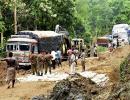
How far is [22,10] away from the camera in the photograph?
5550 cm

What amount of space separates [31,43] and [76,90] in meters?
22.2

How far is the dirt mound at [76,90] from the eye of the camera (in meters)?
17.2

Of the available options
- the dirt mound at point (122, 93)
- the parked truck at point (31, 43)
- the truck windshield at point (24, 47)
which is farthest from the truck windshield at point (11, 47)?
the dirt mound at point (122, 93)

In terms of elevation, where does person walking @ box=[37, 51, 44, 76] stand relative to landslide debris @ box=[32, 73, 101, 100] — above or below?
below

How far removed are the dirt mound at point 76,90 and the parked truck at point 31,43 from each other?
1932cm

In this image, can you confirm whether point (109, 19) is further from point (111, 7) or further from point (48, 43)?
point (48, 43)

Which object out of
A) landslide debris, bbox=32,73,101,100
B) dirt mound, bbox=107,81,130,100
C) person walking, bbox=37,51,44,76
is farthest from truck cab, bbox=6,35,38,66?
dirt mound, bbox=107,81,130,100

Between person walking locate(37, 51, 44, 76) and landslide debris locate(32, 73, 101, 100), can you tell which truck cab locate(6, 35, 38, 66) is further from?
landslide debris locate(32, 73, 101, 100)

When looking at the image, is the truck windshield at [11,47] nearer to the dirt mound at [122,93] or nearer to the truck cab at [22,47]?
the truck cab at [22,47]

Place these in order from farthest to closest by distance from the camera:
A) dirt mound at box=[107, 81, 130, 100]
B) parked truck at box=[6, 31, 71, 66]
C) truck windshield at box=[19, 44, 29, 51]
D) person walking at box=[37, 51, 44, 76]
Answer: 1. truck windshield at box=[19, 44, 29, 51]
2. parked truck at box=[6, 31, 71, 66]
3. person walking at box=[37, 51, 44, 76]
4. dirt mound at box=[107, 81, 130, 100]

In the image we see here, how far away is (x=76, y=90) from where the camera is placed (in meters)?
17.9

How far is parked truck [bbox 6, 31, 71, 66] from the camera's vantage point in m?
38.8

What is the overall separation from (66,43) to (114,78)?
25.5 meters

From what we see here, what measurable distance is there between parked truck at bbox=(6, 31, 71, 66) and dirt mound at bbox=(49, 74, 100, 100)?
19.3 meters
